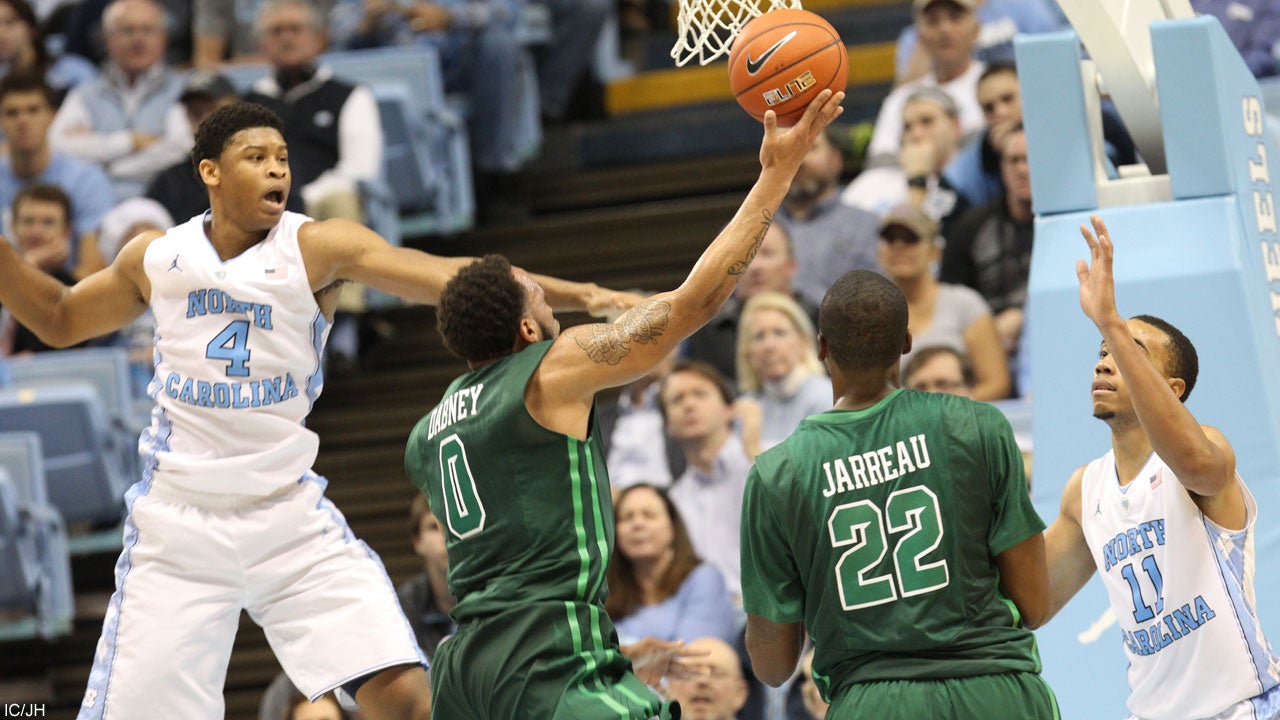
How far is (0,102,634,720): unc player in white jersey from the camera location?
14.9ft

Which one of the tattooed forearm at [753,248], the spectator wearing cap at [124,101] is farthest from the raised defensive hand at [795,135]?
the spectator wearing cap at [124,101]

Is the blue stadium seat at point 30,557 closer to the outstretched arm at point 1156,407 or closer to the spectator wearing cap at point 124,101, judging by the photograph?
the spectator wearing cap at point 124,101

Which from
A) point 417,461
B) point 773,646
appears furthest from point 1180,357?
point 417,461

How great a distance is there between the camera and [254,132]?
4.71 m

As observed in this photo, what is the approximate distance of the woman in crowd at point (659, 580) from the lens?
21.5ft

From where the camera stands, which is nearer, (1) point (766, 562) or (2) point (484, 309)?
(1) point (766, 562)

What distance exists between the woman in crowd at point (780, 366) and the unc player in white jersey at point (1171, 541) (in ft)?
10.2

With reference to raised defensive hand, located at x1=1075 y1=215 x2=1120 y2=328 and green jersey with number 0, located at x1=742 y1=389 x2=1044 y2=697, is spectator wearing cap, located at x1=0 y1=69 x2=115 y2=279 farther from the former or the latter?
raised defensive hand, located at x1=1075 y1=215 x2=1120 y2=328

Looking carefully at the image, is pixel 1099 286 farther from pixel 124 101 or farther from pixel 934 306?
pixel 124 101

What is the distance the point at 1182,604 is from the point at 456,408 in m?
1.77

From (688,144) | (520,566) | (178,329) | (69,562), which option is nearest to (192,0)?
(688,144)

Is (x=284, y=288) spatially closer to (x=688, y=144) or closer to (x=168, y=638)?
(x=168, y=638)

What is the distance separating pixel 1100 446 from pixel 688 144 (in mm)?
5480

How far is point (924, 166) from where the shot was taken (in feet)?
27.1
